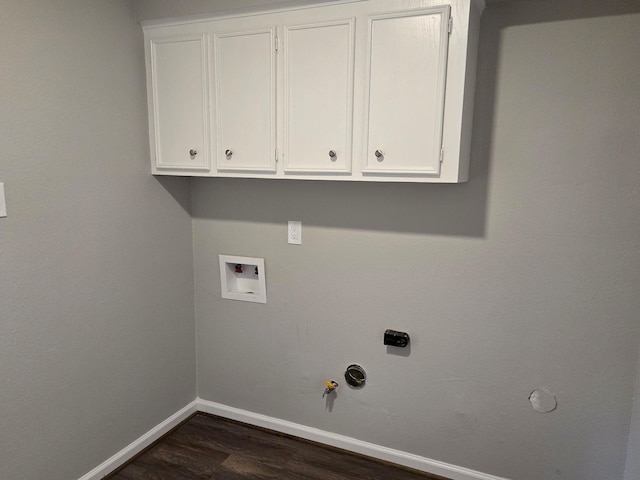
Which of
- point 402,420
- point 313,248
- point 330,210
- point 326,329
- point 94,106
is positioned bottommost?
point 402,420

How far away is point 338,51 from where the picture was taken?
1.73 meters

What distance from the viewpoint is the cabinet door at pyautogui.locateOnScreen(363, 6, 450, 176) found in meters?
1.60

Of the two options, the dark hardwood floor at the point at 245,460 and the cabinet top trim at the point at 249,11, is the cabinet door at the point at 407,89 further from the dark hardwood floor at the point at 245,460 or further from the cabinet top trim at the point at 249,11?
the dark hardwood floor at the point at 245,460

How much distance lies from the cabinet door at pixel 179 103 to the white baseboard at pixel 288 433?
1416mm

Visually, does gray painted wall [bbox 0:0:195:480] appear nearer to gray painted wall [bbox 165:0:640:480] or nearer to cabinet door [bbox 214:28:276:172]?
gray painted wall [bbox 165:0:640:480]

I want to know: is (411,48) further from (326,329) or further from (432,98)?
(326,329)

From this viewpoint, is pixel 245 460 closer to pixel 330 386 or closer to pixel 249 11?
pixel 330 386

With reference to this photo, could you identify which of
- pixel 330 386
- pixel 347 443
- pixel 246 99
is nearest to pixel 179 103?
pixel 246 99

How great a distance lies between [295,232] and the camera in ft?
7.37

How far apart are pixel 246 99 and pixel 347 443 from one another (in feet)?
5.83

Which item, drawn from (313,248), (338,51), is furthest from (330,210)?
(338,51)

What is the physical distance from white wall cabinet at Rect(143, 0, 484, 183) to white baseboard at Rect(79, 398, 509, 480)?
138cm

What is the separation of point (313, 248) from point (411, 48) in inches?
40.6

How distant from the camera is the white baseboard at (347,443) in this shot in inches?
82.6
